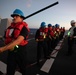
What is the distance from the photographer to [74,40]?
1171 centimetres

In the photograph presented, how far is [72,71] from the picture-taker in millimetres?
7668

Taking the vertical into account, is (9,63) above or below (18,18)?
below

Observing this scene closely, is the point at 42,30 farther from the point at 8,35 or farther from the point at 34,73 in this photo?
the point at 8,35

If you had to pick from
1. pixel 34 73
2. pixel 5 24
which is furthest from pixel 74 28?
pixel 5 24

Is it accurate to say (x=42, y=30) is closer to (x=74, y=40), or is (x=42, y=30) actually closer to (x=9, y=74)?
(x=74, y=40)

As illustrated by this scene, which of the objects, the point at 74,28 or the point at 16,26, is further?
the point at 74,28

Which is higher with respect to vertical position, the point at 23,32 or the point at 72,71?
the point at 23,32

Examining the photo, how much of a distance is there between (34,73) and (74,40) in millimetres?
5365

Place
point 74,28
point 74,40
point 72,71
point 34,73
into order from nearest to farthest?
point 34,73 → point 72,71 → point 74,28 → point 74,40

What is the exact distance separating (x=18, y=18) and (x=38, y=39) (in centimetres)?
497

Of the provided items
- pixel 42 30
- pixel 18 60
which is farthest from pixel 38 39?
pixel 18 60

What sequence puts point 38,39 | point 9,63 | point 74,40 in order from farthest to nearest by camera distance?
point 74,40, point 38,39, point 9,63

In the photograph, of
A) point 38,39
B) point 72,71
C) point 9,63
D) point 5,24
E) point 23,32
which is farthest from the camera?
point 5,24

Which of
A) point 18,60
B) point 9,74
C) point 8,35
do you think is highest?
point 8,35
